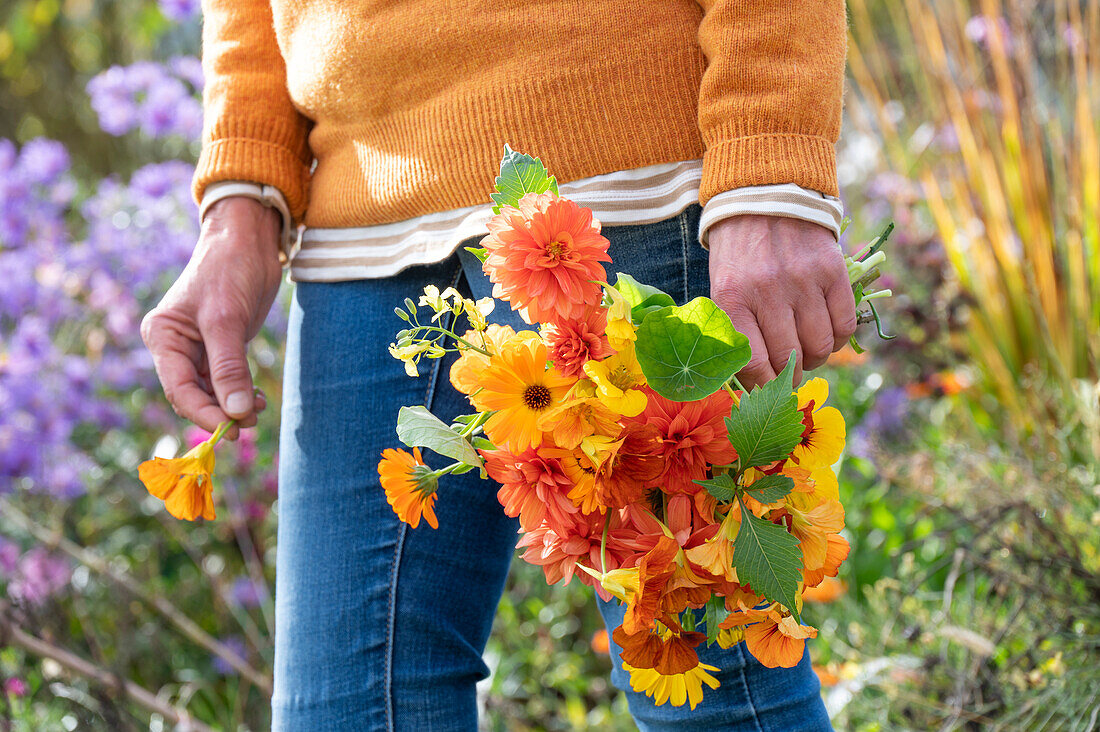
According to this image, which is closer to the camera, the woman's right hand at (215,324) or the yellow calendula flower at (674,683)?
the yellow calendula flower at (674,683)

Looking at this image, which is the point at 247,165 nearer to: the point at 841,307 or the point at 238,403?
the point at 238,403

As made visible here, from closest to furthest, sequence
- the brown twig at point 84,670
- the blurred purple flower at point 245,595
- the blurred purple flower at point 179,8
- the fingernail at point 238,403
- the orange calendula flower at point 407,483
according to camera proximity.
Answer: the orange calendula flower at point 407,483 → the fingernail at point 238,403 → the brown twig at point 84,670 → the blurred purple flower at point 245,595 → the blurred purple flower at point 179,8

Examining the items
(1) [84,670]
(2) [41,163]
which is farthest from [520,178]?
(2) [41,163]

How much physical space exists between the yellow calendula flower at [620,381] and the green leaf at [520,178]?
0.42 ft

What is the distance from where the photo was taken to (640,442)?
0.55 metres

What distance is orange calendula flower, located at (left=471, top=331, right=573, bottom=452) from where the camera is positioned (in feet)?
1.76

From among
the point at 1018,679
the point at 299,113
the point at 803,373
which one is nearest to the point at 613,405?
the point at 803,373

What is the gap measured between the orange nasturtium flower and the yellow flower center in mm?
434

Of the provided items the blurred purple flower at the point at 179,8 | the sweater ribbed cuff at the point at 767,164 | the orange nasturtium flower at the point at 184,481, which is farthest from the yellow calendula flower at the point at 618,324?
the blurred purple flower at the point at 179,8

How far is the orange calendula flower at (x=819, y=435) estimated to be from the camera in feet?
1.89

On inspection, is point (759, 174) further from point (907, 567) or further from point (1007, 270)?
point (1007, 270)

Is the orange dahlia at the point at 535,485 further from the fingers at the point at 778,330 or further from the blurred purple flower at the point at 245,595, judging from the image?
the blurred purple flower at the point at 245,595

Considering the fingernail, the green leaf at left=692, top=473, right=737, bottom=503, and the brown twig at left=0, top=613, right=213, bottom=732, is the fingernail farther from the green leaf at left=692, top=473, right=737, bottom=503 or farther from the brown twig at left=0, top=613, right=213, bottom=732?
the brown twig at left=0, top=613, right=213, bottom=732

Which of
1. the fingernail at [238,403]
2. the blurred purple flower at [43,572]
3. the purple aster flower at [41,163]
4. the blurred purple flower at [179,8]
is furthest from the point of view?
the purple aster flower at [41,163]
